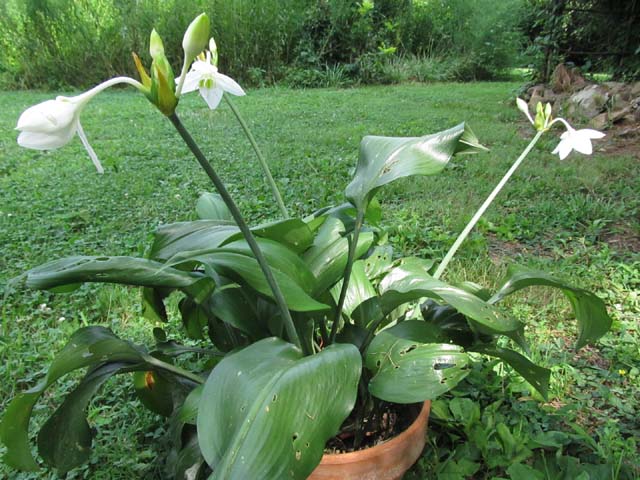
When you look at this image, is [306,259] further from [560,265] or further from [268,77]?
[268,77]

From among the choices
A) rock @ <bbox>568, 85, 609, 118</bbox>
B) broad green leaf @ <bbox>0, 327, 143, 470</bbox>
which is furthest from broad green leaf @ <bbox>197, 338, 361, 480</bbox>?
rock @ <bbox>568, 85, 609, 118</bbox>

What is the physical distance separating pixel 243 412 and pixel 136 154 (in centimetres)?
332

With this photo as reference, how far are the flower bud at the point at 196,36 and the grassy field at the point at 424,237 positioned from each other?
0.98m

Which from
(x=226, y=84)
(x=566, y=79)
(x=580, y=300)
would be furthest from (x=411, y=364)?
(x=566, y=79)

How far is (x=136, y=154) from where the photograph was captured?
3.73 m

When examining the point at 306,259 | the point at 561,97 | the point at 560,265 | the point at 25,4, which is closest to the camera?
the point at 306,259

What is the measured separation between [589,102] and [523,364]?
13.7 ft

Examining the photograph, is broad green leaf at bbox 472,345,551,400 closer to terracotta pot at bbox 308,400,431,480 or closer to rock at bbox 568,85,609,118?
terracotta pot at bbox 308,400,431,480

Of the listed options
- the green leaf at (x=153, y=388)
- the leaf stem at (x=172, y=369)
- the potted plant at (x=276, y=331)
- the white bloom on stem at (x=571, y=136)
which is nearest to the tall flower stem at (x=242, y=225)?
the potted plant at (x=276, y=331)

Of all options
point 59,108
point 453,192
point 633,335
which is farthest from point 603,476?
point 453,192

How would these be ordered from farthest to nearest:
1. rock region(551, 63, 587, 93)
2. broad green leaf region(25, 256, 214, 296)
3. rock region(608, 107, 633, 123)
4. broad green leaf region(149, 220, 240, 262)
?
rock region(551, 63, 587, 93) → rock region(608, 107, 633, 123) → broad green leaf region(149, 220, 240, 262) → broad green leaf region(25, 256, 214, 296)

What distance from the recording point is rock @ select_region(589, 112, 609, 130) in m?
4.25

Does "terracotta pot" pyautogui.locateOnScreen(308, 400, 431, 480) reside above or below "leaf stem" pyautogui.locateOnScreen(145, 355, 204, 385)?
below

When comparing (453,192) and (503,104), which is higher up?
(453,192)
